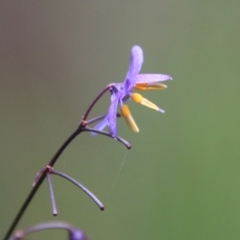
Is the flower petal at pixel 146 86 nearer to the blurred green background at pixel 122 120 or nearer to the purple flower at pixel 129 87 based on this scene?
the purple flower at pixel 129 87

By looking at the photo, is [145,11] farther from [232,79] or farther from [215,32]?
[232,79]

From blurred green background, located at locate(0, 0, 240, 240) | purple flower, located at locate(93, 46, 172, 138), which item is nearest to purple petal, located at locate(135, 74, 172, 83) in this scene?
purple flower, located at locate(93, 46, 172, 138)

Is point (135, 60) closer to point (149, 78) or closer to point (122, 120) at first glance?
point (149, 78)

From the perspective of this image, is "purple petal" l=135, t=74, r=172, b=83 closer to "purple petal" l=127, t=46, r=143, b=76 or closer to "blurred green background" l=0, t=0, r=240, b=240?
"purple petal" l=127, t=46, r=143, b=76

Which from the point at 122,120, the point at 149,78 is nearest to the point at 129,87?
the point at 149,78

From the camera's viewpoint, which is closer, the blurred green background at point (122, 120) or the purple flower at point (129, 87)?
the purple flower at point (129, 87)

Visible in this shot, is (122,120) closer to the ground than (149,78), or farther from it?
closer to the ground

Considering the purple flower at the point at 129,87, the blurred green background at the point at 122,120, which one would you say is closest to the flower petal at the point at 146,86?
the purple flower at the point at 129,87

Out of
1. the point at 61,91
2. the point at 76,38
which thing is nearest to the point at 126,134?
the point at 61,91
